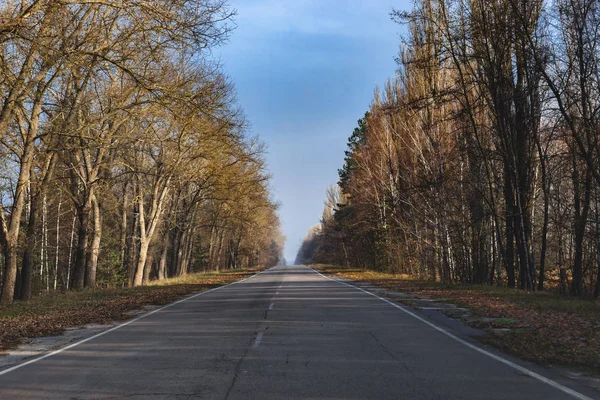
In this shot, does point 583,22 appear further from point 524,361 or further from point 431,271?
point 431,271

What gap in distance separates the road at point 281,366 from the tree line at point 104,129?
17.8 feet

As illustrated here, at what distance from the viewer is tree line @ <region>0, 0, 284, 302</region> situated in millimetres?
11695

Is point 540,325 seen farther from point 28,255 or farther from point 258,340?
point 28,255

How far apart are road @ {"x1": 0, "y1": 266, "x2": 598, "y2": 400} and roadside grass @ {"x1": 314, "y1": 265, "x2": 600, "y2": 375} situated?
81 cm

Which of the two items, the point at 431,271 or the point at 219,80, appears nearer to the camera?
the point at 219,80

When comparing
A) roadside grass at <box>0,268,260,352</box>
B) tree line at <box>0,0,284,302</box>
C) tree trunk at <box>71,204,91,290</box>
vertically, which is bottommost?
roadside grass at <box>0,268,260,352</box>

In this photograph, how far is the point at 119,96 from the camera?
21516 millimetres

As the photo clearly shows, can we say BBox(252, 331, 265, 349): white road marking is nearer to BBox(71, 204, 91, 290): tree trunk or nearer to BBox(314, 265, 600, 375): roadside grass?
BBox(314, 265, 600, 375): roadside grass

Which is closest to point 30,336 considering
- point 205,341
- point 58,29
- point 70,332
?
point 70,332

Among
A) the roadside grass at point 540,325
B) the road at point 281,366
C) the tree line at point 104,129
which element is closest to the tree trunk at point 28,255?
the tree line at point 104,129

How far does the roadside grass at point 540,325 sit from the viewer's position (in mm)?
8195

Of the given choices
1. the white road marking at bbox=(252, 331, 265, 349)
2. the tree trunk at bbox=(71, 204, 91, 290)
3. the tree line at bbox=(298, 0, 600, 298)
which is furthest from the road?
the tree trunk at bbox=(71, 204, 91, 290)

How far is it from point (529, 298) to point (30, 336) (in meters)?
13.4

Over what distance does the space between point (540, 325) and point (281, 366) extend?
637 cm
